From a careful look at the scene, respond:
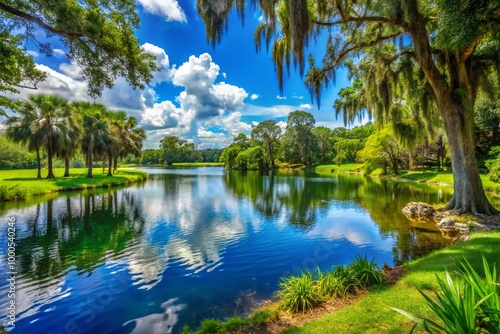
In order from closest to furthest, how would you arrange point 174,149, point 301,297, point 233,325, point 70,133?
point 233,325
point 301,297
point 70,133
point 174,149

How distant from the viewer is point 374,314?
4.30m

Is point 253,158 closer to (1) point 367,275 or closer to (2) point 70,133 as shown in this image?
(2) point 70,133

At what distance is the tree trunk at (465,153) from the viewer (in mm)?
11656

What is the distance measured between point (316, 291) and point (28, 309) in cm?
677

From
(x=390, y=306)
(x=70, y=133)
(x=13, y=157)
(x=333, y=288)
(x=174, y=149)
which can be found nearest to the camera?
(x=390, y=306)

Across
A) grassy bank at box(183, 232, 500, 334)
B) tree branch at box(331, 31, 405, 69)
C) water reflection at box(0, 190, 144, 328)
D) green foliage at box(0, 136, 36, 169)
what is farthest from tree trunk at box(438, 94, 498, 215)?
green foliage at box(0, 136, 36, 169)

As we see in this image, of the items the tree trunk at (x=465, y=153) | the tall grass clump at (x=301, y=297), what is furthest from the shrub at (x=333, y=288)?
the tree trunk at (x=465, y=153)

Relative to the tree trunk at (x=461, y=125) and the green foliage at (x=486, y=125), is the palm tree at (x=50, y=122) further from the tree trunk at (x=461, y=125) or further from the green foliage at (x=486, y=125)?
the green foliage at (x=486, y=125)

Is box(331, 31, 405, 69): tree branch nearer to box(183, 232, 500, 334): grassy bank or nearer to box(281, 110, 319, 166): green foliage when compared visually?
box(183, 232, 500, 334): grassy bank

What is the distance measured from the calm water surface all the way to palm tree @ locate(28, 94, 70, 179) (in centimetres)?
1302

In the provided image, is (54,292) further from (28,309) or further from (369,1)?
(369,1)

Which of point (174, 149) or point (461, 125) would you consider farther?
point (174, 149)

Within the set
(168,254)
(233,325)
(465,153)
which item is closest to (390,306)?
(233,325)

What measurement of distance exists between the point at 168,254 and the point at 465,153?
46.4 feet
